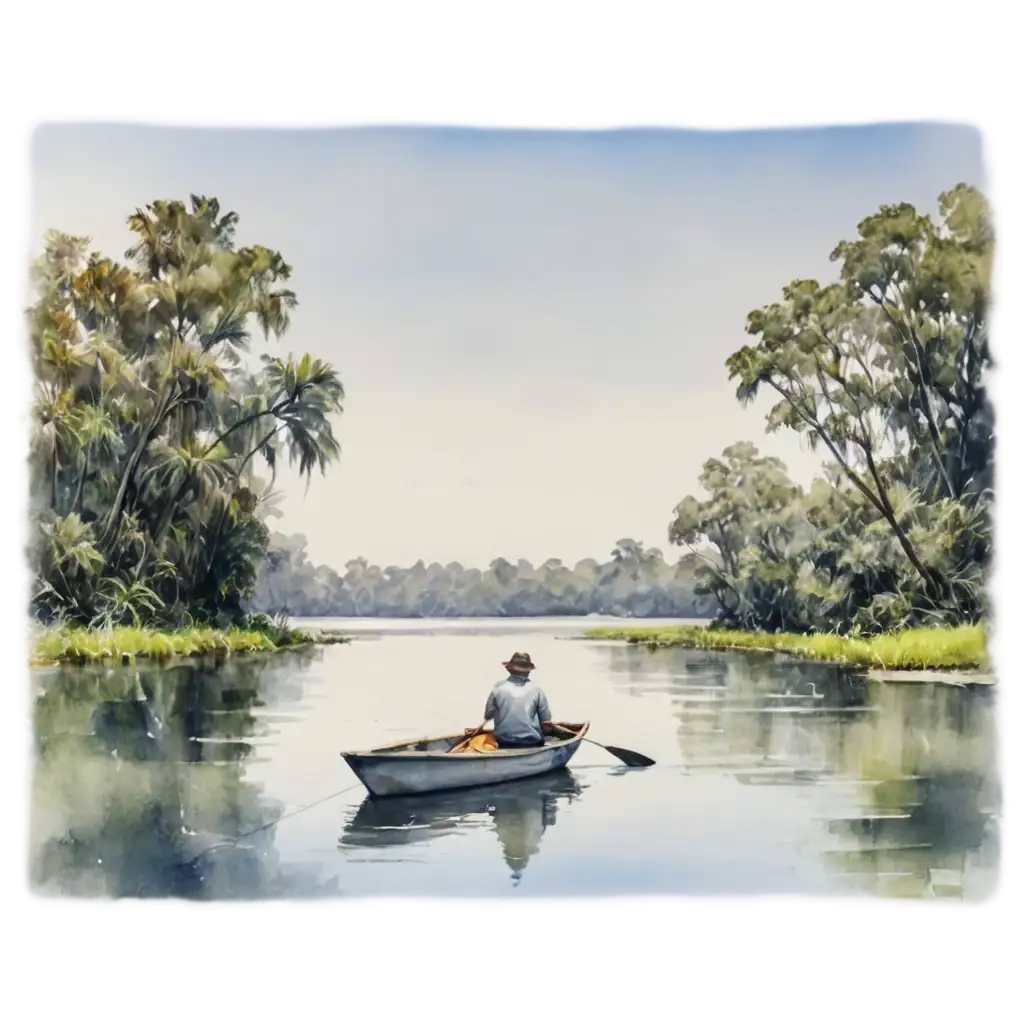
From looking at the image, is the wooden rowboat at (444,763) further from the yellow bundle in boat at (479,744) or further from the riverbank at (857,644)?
the riverbank at (857,644)

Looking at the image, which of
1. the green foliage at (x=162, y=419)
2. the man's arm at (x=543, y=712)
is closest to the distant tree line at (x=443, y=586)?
the green foliage at (x=162, y=419)

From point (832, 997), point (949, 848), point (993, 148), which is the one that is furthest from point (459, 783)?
point (993, 148)

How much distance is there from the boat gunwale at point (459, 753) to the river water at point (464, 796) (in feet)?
0.14

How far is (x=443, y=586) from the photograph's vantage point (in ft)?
12.9

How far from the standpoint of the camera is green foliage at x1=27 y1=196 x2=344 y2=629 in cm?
384

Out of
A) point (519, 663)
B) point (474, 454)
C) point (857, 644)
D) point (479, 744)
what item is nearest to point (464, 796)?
point (479, 744)

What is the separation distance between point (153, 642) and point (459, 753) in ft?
3.87

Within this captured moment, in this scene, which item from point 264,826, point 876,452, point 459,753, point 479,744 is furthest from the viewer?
Answer: point 876,452

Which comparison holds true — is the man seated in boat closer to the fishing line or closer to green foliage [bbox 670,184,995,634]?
the fishing line

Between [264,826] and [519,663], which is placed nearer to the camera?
[264,826]

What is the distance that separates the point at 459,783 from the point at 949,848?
1.71 metres

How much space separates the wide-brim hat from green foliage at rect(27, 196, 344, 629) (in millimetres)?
960

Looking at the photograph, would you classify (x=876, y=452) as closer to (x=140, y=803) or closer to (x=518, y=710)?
(x=518, y=710)

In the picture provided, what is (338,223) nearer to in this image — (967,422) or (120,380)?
(120,380)
